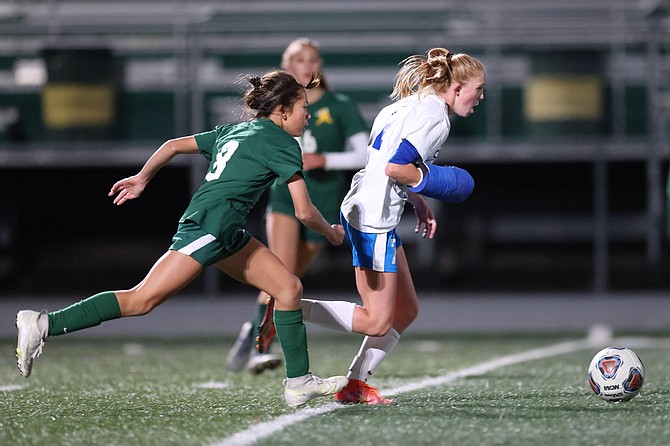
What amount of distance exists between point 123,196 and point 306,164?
170 cm

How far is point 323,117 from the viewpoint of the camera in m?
6.41

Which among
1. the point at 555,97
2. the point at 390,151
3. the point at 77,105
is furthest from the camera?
the point at 555,97

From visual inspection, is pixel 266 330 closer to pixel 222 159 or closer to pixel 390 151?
pixel 222 159

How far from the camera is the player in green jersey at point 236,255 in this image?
174 inches

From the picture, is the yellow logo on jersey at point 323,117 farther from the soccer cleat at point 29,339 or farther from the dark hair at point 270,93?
the soccer cleat at point 29,339

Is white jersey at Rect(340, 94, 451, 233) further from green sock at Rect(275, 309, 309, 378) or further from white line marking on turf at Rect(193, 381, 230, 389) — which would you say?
white line marking on turf at Rect(193, 381, 230, 389)

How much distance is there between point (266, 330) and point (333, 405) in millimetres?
525

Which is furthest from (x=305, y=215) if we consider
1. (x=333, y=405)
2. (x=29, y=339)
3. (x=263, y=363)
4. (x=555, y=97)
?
(x=555, y=97)

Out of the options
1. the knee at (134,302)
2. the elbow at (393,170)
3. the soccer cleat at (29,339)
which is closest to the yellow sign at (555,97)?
the elbow at (393,170)

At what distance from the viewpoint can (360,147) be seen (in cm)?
631

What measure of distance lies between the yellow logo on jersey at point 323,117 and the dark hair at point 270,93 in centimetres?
173

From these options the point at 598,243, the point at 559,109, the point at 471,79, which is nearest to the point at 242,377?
the point at 471,79

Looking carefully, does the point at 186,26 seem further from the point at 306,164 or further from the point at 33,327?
the point at 33,327

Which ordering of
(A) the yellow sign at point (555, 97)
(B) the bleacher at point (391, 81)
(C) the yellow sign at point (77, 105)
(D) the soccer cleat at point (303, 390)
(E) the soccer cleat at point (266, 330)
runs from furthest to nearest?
1. (A) the yellow sign at point (555, 97)
2. (C) the yellow sign at point (77, 105)
3. (B) the bleacher at point (391, 81)
4. (E) the soccer cleat at point (266, 330)
5. (D) the soccer cleat at point (303, 390)
